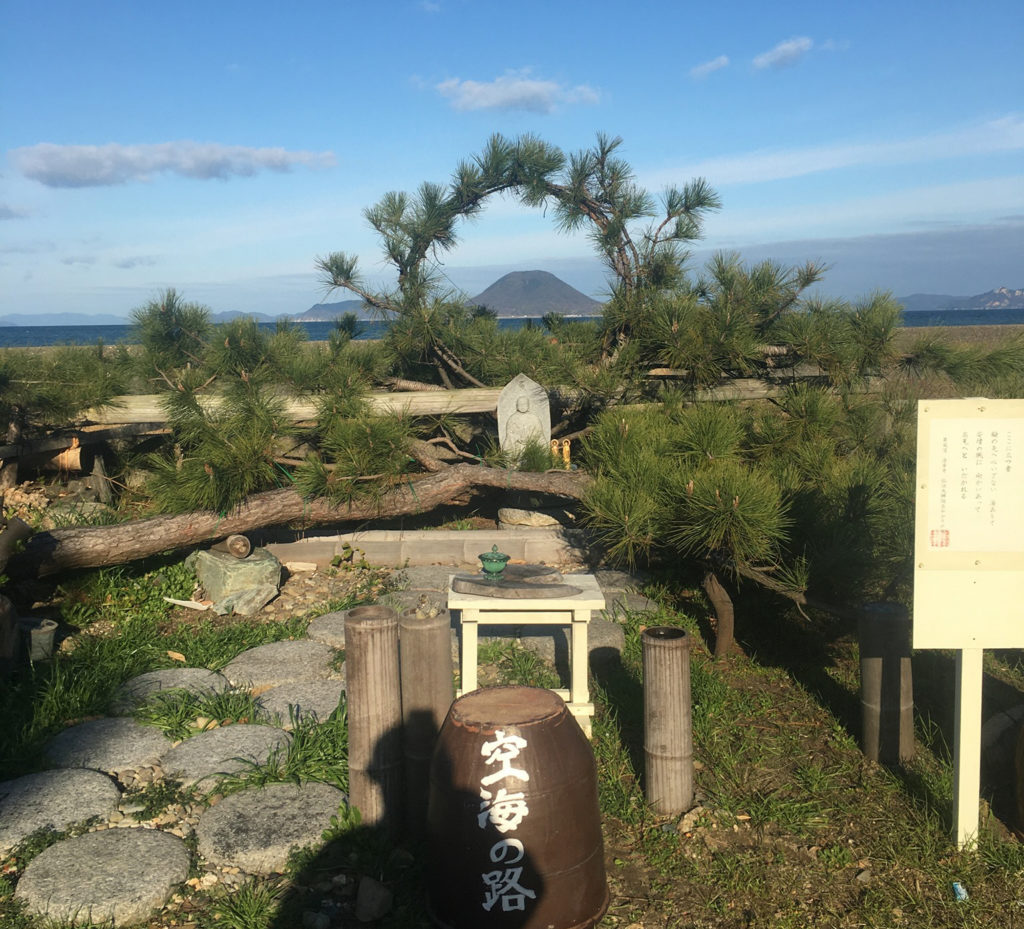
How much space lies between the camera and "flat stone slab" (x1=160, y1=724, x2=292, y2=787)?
3301 millimetres

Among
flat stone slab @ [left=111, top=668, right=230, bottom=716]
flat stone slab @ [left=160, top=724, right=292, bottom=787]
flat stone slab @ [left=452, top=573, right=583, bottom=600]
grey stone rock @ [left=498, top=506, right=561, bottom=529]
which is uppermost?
flat stone slab @ [left=452, top=573, right=583, bottom=600]

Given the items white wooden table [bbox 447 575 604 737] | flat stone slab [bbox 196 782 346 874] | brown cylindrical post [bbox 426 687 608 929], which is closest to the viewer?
brown cylindrical post [bbox 426 687 608 929]

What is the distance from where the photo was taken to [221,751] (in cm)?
344

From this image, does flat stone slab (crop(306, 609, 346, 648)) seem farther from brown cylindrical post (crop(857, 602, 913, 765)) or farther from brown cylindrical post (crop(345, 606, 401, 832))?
brown cylindrical post (crop(857, 602, 913, 765))

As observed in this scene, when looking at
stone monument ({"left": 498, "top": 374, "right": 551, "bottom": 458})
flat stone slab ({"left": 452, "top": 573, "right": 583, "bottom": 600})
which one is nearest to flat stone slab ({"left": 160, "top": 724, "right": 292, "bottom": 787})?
flat stone slab ({"left": 452, "top": 573, "right": 583, "bottom": 600})

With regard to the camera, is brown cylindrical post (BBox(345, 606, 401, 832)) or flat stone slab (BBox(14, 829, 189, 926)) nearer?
flat stone slab (BBox(14, 829, 189, 926))

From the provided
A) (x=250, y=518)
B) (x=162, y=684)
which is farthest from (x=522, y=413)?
(x=162, y=684)

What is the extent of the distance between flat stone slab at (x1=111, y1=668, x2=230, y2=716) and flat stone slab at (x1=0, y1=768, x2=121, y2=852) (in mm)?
586

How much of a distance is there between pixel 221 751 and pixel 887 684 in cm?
267

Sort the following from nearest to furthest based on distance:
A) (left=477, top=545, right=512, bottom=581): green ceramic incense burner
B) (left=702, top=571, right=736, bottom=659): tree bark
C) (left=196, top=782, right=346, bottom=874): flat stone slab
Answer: (left=196, top=782, right=346, bottom=874): flat stone slab < (left=477, top=545, right=512, bottom=581): green ceramic incense burner < (left=702, top=571, right=736, bottom=659): tree bark

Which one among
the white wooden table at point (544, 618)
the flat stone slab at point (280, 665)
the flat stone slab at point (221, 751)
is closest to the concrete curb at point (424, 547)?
the flat stone slab at point (280, 665)

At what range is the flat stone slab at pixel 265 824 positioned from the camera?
9.11 feet

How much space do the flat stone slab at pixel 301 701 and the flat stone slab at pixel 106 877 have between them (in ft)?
2.95

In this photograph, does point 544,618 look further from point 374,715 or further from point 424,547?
point 424,547
